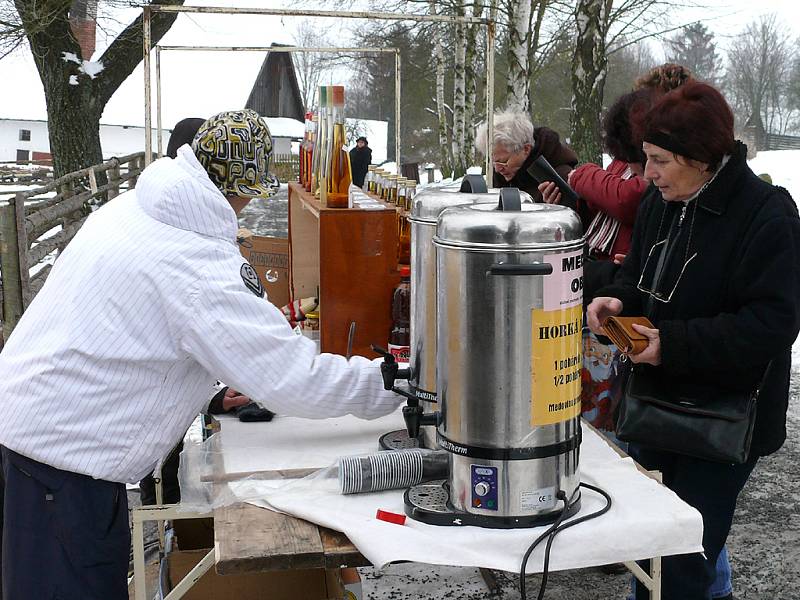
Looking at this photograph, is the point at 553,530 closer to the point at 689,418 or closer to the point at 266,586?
the point at 689,418

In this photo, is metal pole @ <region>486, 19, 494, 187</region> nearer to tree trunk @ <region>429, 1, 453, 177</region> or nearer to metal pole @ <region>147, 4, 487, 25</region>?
metal pole @ <region>147, 4, 487, 25</region>

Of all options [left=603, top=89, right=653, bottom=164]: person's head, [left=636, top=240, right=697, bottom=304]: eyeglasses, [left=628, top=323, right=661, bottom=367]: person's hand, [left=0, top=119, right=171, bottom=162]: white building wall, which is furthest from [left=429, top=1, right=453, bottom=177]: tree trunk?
[left=0, top=119, right=171, bottom=162]: white building wall

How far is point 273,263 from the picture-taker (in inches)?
163

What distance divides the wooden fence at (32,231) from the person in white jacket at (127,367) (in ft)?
15.0

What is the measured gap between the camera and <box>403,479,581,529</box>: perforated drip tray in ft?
5.34

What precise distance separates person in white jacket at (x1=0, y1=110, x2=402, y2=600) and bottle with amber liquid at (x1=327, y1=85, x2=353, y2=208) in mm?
817

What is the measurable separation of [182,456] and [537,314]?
101 cm

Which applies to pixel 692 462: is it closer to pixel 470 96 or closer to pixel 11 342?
pixel 11 342

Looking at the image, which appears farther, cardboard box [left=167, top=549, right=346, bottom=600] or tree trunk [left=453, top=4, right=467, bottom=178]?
tree trunk [left=453, top=4, right=467, bottom=178]

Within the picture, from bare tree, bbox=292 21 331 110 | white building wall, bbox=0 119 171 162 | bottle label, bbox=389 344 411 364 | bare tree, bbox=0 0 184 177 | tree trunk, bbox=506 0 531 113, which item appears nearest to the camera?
bottle label, bbox=389 344 411 364

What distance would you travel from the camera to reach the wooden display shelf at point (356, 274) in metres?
2.77

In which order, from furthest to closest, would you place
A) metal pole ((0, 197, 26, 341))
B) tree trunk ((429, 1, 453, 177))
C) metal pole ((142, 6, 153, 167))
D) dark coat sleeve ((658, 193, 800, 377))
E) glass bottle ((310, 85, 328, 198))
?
Result: tree trunk ((429, 1, 453, 177))
metal pole ((0, 197, 26, 341))
metal pole ((142, 6, 153, 167))
glass bottle ((310, 85, 328, 198))
dark coat sleeve ((658, 193, 800, 377))

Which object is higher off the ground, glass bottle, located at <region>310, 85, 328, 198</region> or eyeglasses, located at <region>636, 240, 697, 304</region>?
glass bottle, located at <region>310, 85, 328, 198</region>

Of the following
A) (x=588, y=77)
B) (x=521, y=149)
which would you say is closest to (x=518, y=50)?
(x=588, y=77)
